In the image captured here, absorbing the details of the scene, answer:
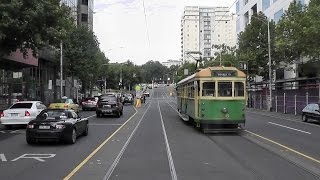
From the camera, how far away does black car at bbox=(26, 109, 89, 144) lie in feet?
56.7

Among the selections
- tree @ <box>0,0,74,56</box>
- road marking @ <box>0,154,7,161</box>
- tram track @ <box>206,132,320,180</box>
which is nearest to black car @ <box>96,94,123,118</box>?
tree @ <box>0,0,74,56</box>

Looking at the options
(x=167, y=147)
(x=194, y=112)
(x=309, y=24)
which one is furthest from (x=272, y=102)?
(x=167, y=147)

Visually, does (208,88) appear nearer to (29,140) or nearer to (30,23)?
(29,140)

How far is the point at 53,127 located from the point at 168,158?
17.0 feet

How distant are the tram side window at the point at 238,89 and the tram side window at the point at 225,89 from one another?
0.79 ft

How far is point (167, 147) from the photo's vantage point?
16969 millimetres

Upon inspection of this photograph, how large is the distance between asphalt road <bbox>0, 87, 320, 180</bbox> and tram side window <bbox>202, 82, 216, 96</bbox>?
8.82 feet

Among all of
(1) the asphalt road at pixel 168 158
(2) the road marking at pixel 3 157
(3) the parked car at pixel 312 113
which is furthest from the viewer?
(3) the parked car at pixel 312 113

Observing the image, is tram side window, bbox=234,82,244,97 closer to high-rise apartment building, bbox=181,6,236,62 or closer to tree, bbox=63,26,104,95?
tree, bbox=63,26,104,95

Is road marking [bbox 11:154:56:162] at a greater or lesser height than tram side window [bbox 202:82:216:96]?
lesser

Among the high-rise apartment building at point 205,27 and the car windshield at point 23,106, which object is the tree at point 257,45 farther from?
the high-rise apartment building at point 205,27

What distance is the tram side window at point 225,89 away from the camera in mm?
22906

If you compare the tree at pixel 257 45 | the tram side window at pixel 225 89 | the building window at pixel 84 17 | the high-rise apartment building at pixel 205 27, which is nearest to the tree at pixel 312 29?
the tram side window at pixel 225 89

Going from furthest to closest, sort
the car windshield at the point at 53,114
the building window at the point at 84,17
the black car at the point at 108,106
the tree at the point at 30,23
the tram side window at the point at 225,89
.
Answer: the building window at the point at 84,17 < the black car at the point at 108,106 < the tree at the point at 30,23 < the tram side window at the point at 225,89 < the car windshield at the point at 53,114
